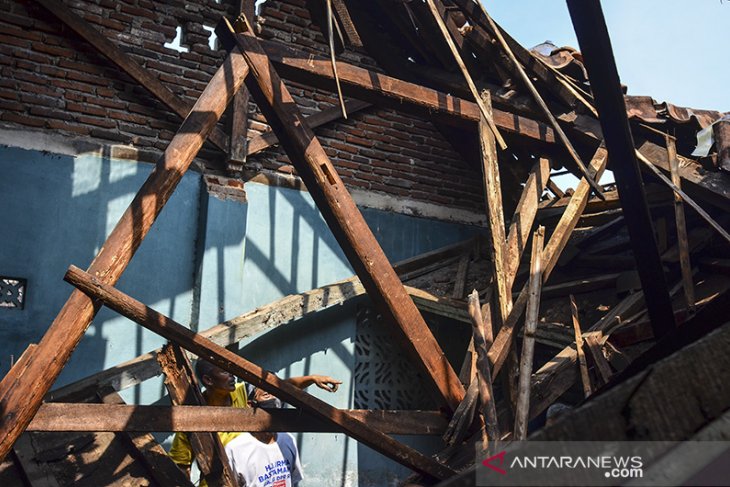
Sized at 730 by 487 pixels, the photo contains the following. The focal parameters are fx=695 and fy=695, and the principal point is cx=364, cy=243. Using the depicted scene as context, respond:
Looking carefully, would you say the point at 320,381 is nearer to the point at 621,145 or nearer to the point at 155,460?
the point at 155,460

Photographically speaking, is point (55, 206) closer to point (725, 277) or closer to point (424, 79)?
point (424, 79)

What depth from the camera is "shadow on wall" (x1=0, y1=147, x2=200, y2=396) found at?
532 cm

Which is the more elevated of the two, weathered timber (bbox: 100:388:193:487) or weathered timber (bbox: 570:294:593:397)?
weathered timber (bbox: 570:294:593:397)

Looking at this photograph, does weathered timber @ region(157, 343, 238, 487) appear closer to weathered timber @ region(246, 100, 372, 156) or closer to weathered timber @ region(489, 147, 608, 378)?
weathered timber @ region(489, 147, 608, 378)

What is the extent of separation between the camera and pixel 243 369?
3.34 meters

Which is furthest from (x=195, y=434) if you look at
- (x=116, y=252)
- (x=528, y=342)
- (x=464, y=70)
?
(x=464, y=70)

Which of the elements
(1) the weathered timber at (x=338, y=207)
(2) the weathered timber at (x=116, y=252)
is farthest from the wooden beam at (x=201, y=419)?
(1) the weathered timber at (x=338, y=207)

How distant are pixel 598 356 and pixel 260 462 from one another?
2.36 m

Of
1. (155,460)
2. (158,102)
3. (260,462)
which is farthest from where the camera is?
(158,102)

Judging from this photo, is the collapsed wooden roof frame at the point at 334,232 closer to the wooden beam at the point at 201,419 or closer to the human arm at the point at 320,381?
the wooden beam at the point at 201,419

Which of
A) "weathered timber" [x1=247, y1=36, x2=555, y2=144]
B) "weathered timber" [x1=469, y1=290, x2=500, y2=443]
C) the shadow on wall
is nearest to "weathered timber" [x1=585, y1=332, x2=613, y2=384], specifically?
"weathered timber" [x1=469, y1=290, x2=500, y2=443]

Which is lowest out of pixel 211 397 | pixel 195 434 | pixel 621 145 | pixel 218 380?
pixel 195 434

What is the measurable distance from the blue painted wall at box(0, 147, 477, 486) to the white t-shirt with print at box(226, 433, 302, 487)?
1576 millimetres

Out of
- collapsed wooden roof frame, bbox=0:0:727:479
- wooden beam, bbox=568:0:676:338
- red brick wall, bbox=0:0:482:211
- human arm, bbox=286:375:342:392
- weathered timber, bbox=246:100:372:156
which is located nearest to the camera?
collapsed wooden roof frame, bbox=0:0:727:479
